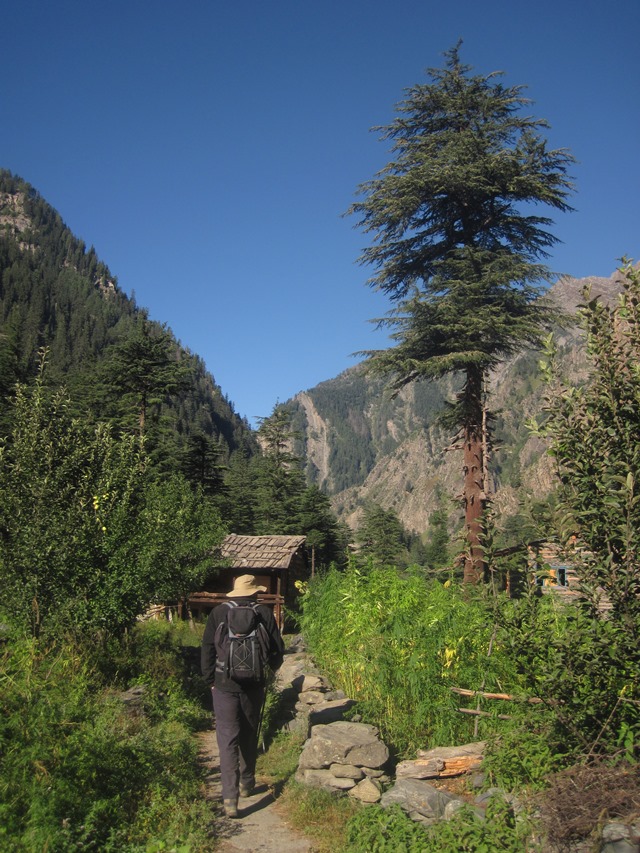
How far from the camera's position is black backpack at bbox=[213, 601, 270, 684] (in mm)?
5855

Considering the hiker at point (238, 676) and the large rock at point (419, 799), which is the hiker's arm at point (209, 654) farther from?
the large rock at point (419, 799)

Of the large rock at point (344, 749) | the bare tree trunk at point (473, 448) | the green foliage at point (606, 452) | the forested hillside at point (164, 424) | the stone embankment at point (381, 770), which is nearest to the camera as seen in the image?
the green foliage at point (606, 452)

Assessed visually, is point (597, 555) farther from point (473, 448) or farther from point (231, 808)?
point (473, 448)

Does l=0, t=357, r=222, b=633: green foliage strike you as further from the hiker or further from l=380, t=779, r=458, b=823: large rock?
l=380, t=779, r=458, b=823: large rock

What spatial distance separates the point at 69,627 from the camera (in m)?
8.61

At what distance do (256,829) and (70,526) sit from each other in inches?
190

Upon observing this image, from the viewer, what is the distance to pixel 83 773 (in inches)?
182

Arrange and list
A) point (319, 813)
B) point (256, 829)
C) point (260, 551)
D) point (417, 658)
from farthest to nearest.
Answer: point (260, 551)
point (417, 658)
point (319, 813)
point (256, 829)

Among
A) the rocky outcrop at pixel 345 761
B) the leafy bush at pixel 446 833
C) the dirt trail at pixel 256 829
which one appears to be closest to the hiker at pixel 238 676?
the dirt trail at pixel 256 829

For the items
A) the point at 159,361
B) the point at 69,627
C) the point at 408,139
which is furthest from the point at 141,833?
the point at 159,361

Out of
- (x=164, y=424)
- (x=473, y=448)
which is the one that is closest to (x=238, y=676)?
(x=473, y=448)

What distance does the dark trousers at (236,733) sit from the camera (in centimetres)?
562

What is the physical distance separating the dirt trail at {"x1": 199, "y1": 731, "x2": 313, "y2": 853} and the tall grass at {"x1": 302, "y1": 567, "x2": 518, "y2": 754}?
1.63 m

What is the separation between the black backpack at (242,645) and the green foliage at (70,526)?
3.34 meters
